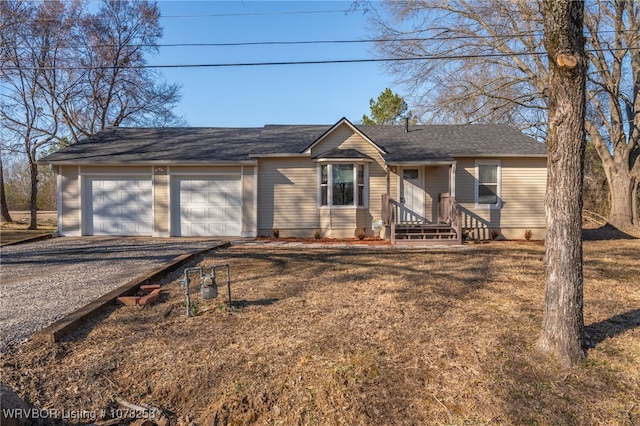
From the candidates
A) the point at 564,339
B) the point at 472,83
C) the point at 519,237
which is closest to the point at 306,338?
the point at 564,339

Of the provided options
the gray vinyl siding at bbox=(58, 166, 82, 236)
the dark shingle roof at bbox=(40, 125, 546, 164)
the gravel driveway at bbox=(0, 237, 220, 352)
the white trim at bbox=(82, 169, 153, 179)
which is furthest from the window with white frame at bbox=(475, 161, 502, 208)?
the gray vinyl siding at bbox=(58, 166, 82, 236)

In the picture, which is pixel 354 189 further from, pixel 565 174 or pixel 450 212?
pixel 565 174

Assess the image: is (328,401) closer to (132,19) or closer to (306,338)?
(306,338)

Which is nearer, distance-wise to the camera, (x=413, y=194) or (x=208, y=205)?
(x=208, y=205)

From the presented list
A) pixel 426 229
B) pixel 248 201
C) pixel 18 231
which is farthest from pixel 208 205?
pixel 18 231

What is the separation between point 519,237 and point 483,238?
50.3 inches

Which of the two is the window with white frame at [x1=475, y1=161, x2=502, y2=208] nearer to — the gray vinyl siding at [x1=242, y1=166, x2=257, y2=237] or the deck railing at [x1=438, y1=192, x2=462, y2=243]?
the deck railing at [x1=438, y1=192, x2=462, y2=243]

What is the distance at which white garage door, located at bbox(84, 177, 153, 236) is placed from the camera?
1244cm

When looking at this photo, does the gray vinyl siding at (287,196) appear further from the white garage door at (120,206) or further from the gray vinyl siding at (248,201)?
the white garage door at (120,206)

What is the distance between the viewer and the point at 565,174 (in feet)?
10.7

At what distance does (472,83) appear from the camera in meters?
15.0

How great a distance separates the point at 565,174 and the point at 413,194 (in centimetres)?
955

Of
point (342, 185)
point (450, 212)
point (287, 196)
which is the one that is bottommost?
point (450, 212)

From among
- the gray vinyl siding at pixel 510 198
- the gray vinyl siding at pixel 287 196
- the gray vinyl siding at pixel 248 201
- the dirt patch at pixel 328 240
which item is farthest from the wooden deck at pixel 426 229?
the gray vinyl siding at pixel 248 201
